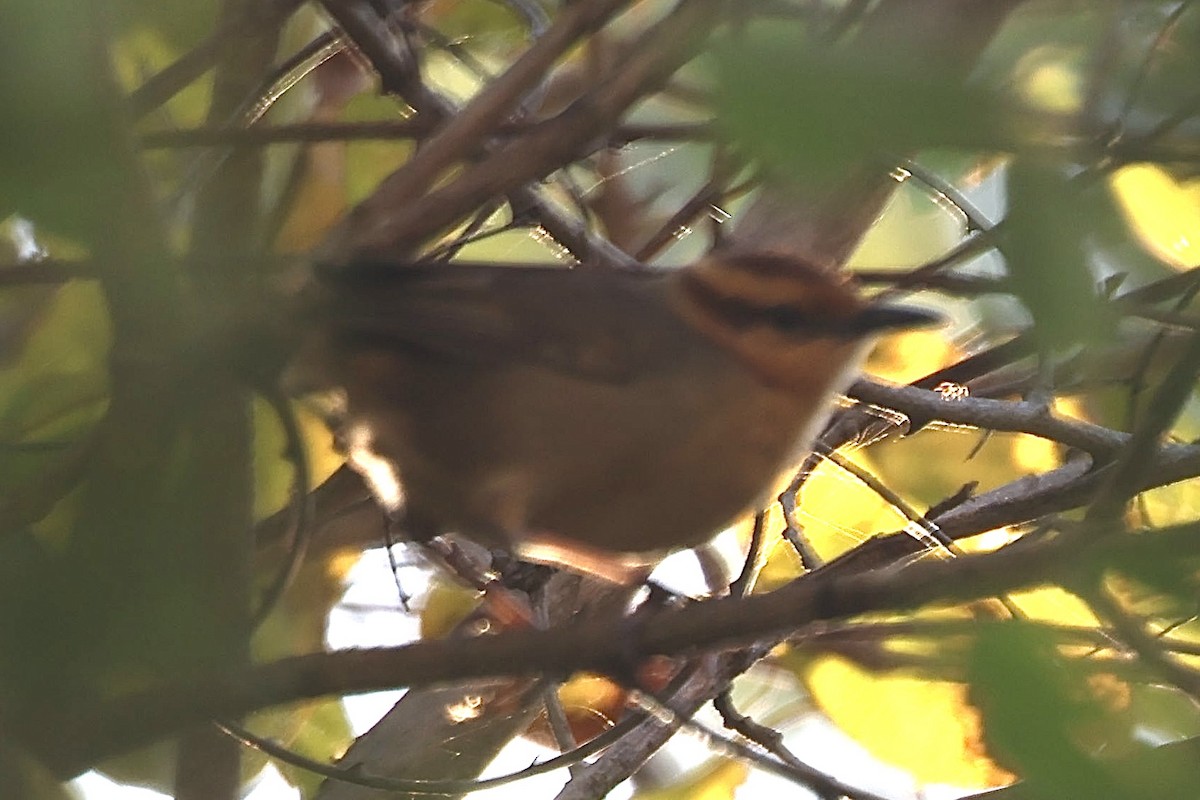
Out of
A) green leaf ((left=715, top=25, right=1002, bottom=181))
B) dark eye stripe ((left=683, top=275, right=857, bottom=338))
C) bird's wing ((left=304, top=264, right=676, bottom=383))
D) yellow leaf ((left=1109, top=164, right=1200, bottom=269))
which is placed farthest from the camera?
dark eye stripe ((left=683, top=275, right=857, bottom=338))

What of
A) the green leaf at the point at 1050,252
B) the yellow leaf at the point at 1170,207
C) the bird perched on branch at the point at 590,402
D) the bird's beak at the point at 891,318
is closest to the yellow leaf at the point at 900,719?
the bird perched on branch at the point at 590,402

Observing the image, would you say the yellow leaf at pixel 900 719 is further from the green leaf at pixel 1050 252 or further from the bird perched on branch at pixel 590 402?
the green leaf at pixel 1050 252

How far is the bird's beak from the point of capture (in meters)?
1.90

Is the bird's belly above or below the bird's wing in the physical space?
below

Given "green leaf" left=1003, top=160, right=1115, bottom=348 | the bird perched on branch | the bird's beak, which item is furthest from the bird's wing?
"green leaf" left=1003, top=160, right=1115, bottom=348

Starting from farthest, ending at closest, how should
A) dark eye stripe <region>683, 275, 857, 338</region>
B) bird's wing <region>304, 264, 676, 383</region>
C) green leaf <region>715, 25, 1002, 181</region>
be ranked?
dark eye stripe <region>683, 275, 857, 338</region> < bird's wing <region>304, 264, 676, 383</region> < green leaf <region>715, 25, 1002, 181</region>

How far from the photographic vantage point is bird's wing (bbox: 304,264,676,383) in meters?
1.90

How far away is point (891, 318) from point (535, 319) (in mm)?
491

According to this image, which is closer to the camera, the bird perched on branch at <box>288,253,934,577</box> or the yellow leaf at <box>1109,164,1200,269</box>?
the yellow leaf at <box>1109,164,1200,269</box>

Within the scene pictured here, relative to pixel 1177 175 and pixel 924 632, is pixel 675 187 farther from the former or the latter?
pixel 924 632

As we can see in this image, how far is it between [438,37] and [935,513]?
3.46 ft

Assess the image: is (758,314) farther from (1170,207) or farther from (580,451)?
(1170,207)

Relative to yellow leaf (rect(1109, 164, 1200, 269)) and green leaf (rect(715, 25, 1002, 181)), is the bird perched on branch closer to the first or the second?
yellow leaf (rect(1109, 164, 1200, 269))

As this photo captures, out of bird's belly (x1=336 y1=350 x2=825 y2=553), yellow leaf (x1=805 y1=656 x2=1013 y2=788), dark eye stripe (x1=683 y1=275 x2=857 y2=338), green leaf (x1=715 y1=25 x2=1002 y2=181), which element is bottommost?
green leaf (x1=715 y1=25 x2=1002 y2=181)
